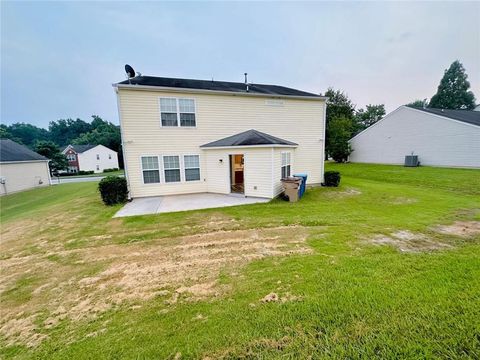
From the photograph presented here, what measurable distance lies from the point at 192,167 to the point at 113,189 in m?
3.81

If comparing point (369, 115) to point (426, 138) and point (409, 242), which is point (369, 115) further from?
point (409, 242)

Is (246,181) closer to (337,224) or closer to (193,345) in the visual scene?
(337,224)

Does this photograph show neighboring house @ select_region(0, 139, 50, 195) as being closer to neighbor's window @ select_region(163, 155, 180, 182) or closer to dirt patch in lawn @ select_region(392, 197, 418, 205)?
neighbor's window @ select_region(163, 155, 180, 182)

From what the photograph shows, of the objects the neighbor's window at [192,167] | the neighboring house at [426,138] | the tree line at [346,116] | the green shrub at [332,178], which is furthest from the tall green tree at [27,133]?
the neighboring house at [426,138]

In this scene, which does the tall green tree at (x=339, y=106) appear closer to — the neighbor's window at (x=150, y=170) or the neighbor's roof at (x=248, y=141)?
the neighbor's roof at (x=248, y=141)

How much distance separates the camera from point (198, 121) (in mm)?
10688

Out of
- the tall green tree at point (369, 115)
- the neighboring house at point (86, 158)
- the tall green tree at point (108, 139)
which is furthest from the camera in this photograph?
the tall green tree at point (108, 139)

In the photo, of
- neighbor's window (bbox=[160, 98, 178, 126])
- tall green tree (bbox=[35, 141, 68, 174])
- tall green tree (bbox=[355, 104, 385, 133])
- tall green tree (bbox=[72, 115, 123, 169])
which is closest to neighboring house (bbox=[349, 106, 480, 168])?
tall green tree (bbox=[355, 104, 385, 133])

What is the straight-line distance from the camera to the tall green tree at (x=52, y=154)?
34.1 meters

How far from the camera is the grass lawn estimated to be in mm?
2098

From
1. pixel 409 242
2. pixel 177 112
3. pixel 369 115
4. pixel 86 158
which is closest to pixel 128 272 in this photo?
pixel 409 242

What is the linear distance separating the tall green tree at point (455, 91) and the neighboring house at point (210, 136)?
43985 millimetres

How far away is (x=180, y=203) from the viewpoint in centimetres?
891

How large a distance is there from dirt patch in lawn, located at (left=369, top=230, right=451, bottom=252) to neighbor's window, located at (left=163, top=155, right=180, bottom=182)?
897 centimetres
